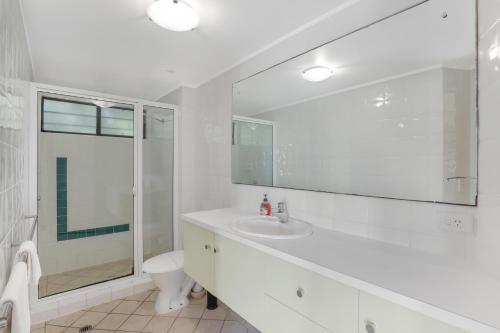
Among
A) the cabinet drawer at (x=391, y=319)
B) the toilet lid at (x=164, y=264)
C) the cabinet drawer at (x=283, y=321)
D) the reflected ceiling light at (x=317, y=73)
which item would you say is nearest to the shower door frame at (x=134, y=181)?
the toilet lid at (x=164, y=264)

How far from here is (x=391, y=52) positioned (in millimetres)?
1279

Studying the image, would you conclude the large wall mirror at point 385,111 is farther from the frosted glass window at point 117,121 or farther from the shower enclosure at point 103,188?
the frosted glass window at point 117,121

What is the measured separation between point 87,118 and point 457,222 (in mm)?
3147

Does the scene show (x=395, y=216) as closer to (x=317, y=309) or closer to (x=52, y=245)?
(x=317, y=309)

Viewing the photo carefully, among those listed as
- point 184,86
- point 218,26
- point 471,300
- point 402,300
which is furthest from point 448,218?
point 184,86

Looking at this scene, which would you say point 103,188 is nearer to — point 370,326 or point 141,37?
point 141,37

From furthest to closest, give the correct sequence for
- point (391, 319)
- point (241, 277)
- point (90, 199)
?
point (90, 199) < point (241, 277) < point (391, 319)

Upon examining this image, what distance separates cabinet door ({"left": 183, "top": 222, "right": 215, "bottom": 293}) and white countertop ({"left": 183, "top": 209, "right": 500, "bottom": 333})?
0.39 meters

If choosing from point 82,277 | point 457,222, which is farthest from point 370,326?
point 82,277

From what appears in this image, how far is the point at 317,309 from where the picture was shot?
0.99 m

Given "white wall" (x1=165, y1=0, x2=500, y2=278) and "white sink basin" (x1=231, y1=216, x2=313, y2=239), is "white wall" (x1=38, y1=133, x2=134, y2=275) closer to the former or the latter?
"white wall" (x1=165, y1=0, x2=500, y2=278)

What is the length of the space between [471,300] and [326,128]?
3.53 ft

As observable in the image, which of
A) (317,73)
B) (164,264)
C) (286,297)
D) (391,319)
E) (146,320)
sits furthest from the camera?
(164,264)

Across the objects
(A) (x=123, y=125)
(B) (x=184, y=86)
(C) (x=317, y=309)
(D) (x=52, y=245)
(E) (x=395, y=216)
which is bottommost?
(D) (x=52, y=245)
